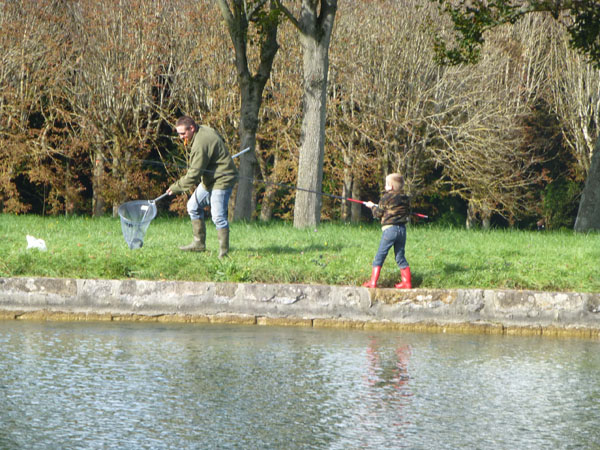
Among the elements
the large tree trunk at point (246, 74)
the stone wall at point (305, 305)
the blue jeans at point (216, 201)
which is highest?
the large tree trunk at point (246, 74)

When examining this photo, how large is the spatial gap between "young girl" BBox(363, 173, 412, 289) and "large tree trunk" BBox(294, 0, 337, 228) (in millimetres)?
6254

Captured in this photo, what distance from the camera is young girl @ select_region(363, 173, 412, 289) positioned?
973cm

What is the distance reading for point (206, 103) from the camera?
1107 inches

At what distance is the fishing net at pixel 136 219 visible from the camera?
11064mm

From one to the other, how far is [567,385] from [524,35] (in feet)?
88.4

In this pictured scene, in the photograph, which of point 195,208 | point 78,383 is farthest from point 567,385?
point 195,208

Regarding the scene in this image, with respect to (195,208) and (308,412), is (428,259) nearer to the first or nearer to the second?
(195,208)

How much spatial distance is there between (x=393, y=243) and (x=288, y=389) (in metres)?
4.10

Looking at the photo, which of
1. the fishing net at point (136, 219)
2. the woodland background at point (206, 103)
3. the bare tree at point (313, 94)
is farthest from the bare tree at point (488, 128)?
the fishing net at point (136, 219)

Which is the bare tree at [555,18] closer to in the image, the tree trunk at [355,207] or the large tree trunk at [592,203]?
the large tree trunk at [592,203]

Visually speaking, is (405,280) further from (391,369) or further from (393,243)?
(391,369)

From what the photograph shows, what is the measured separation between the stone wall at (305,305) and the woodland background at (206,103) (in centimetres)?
1768

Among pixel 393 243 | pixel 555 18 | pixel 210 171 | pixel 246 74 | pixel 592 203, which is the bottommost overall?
pixel 393 243

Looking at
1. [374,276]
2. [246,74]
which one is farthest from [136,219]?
[246,74]
